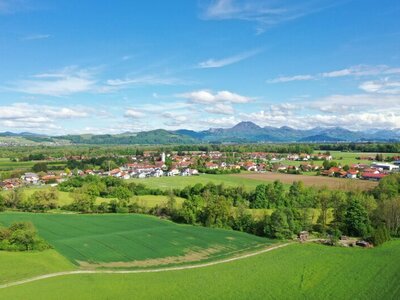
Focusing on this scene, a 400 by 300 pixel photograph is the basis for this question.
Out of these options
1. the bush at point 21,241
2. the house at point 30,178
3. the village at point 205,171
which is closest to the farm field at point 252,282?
the bush at point 21,241

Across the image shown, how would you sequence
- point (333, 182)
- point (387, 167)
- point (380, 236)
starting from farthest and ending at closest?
point (387, 167), point (333, 182), point (380, 236)

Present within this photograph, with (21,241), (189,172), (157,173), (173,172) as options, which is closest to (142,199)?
(21,241)

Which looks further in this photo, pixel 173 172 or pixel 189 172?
pixel 173 172

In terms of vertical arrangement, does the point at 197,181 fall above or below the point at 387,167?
below

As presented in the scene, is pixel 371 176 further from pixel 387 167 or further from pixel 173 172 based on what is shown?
pixel 173 172

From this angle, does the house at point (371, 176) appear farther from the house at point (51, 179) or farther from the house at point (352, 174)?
the house at point (51, 179)

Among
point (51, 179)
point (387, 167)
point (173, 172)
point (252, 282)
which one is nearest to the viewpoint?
point (252, 282)

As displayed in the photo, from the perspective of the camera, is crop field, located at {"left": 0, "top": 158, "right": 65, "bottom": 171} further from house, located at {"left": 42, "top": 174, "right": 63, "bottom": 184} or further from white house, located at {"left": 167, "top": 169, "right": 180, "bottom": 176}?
white house, located at {"left": 167, "top": 169, "right": 180, "bottom": 176}
